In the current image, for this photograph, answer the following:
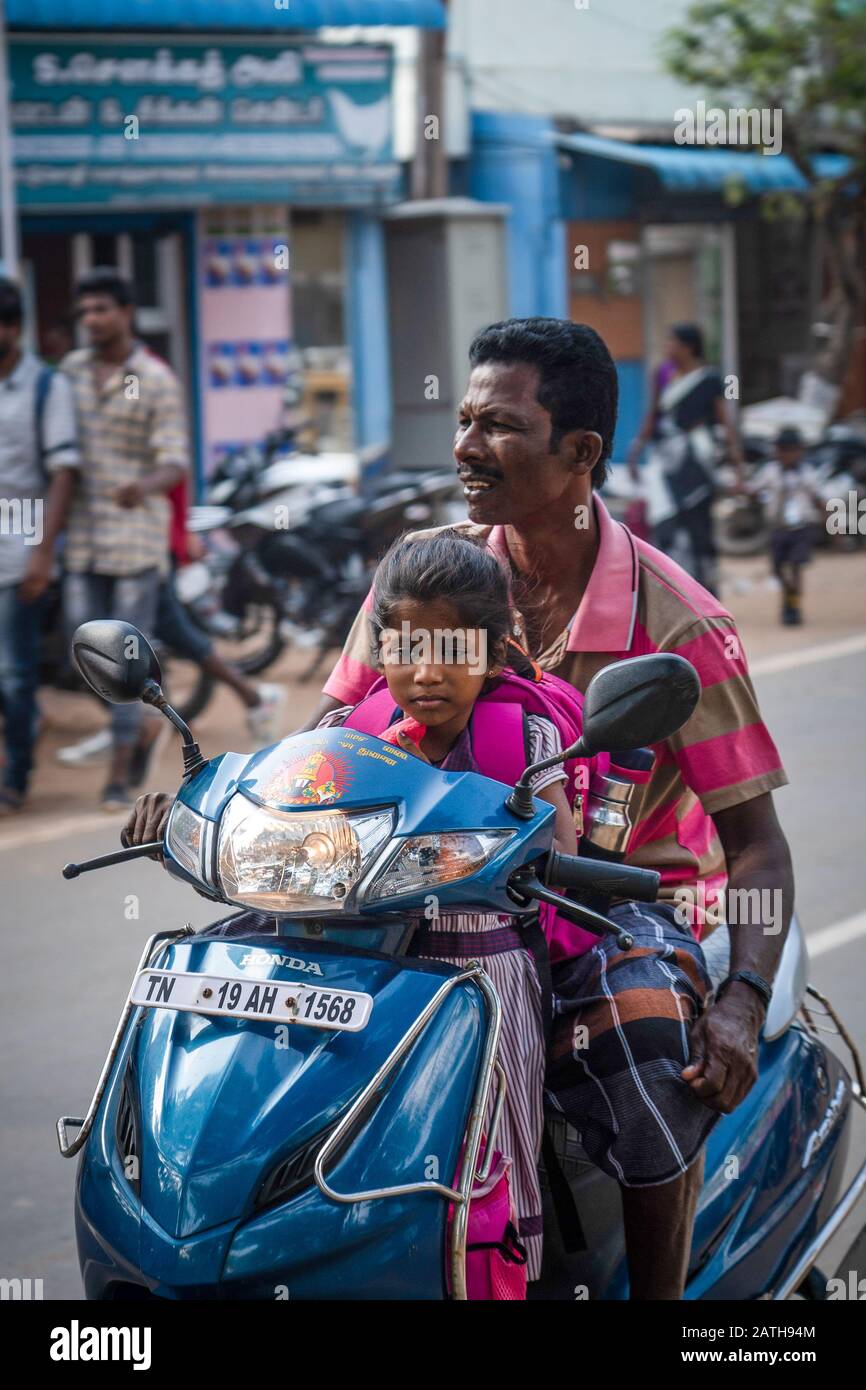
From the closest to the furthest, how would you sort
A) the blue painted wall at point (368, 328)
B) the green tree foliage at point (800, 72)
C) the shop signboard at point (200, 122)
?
the shop signboard at point (200, 122), the blue painted wall at point (368, 328), the green tree foliage at point (800, 72)

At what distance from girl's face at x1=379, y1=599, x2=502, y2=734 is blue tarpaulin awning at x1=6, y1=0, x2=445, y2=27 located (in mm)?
10250

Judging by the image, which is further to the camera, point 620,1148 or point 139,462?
point 139,462

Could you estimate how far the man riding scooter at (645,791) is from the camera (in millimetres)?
2246

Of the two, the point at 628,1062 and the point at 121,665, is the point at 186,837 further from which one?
the point at 628,1062

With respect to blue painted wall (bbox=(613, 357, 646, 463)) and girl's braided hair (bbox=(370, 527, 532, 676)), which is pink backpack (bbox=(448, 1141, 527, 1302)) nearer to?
girl's braided hair (bbox=(370, 527, 532, 676))

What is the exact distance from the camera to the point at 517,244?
59.3ft

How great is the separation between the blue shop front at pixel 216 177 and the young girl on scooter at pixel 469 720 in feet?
34.6

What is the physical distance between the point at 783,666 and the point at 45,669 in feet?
12.9

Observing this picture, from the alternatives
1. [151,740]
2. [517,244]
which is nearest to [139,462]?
[151,740]

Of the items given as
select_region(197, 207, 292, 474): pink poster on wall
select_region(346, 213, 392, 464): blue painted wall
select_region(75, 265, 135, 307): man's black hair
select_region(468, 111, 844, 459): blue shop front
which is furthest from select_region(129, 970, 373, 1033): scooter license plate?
select_region(468, 111, 844, 459): blue shop front

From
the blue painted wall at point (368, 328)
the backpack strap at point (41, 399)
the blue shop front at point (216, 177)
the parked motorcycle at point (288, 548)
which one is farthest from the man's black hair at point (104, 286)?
the blue painted wall at point (368, 328)

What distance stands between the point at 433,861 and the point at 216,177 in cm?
1207

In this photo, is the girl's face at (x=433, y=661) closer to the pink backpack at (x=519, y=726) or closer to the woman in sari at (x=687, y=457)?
the pink backpack at (x=519, y=726)
